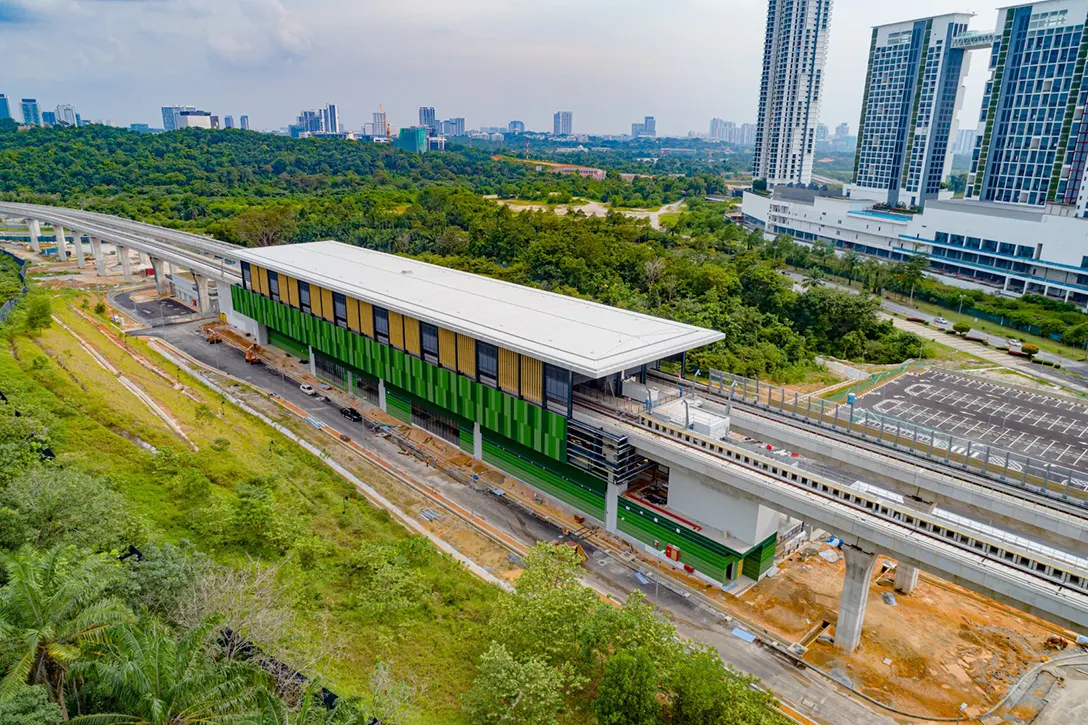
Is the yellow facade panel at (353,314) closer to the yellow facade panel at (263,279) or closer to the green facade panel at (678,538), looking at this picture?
the yellow facade panel at (263,279)

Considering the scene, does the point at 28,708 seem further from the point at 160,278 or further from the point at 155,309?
the point at 160,278

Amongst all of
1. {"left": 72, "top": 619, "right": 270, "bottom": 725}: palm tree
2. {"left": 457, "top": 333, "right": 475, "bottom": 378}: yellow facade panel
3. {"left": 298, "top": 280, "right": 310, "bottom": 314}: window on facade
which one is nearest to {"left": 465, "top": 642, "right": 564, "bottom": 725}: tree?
{"left": 72, "top": 619, "right": 270, "bottom": 725}: palm tree

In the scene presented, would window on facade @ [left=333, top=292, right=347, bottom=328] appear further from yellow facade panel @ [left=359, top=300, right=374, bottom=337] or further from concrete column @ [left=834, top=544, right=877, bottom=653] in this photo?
concrete column @ [left=834, top=544, right=877, bottom=653]

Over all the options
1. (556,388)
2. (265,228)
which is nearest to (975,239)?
(556,388)

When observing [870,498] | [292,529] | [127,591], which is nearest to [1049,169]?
[870,498]

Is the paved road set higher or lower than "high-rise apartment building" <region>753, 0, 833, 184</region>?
lower

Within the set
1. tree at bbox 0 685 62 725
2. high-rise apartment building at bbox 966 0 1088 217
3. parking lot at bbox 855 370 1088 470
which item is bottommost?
parking lot at bbox 855 370 1088 470

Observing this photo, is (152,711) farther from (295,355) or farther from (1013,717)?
(295,355)
